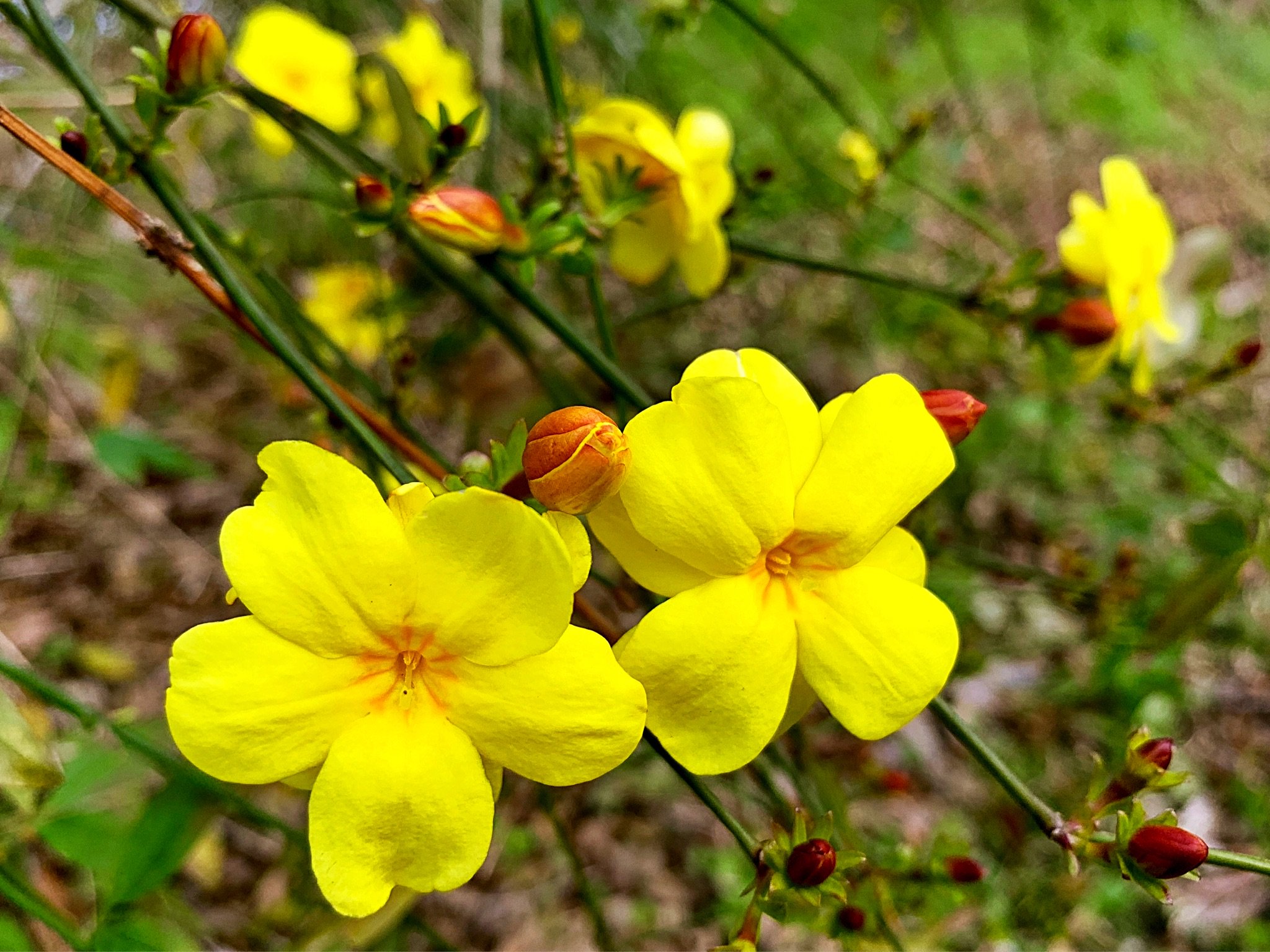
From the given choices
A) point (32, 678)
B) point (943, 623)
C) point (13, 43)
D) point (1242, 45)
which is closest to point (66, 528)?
point (13, 43)

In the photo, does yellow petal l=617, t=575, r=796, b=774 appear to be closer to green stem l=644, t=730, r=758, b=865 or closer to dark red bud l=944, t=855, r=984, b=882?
green stem l=644, t=730, r=758, b=865

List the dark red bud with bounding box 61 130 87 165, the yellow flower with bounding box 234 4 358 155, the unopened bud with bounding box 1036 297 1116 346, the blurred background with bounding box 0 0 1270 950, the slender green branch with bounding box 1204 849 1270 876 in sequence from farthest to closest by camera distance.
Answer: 1. the yellow flower with bounding box 234 4 358 155
2. the blurred background with bounding box 0 0 1270 950
3. the unopened bud with bounding box 1036 297 1116 346
4. the dark red bud with bounding box 61 130 87 165
5. the slender green branch with bounding box 1204 849 1270 876

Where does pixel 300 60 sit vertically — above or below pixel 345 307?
above

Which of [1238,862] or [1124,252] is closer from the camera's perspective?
[1238,862]

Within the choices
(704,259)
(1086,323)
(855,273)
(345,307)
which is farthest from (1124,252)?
(345,307)

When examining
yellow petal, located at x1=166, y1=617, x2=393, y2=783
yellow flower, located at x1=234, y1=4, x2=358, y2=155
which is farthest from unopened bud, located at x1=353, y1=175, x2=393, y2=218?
yellow flower, located at x1=234, y1=4, x2=358, y2=155

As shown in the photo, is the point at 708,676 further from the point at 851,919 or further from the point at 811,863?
the point at 851,919
